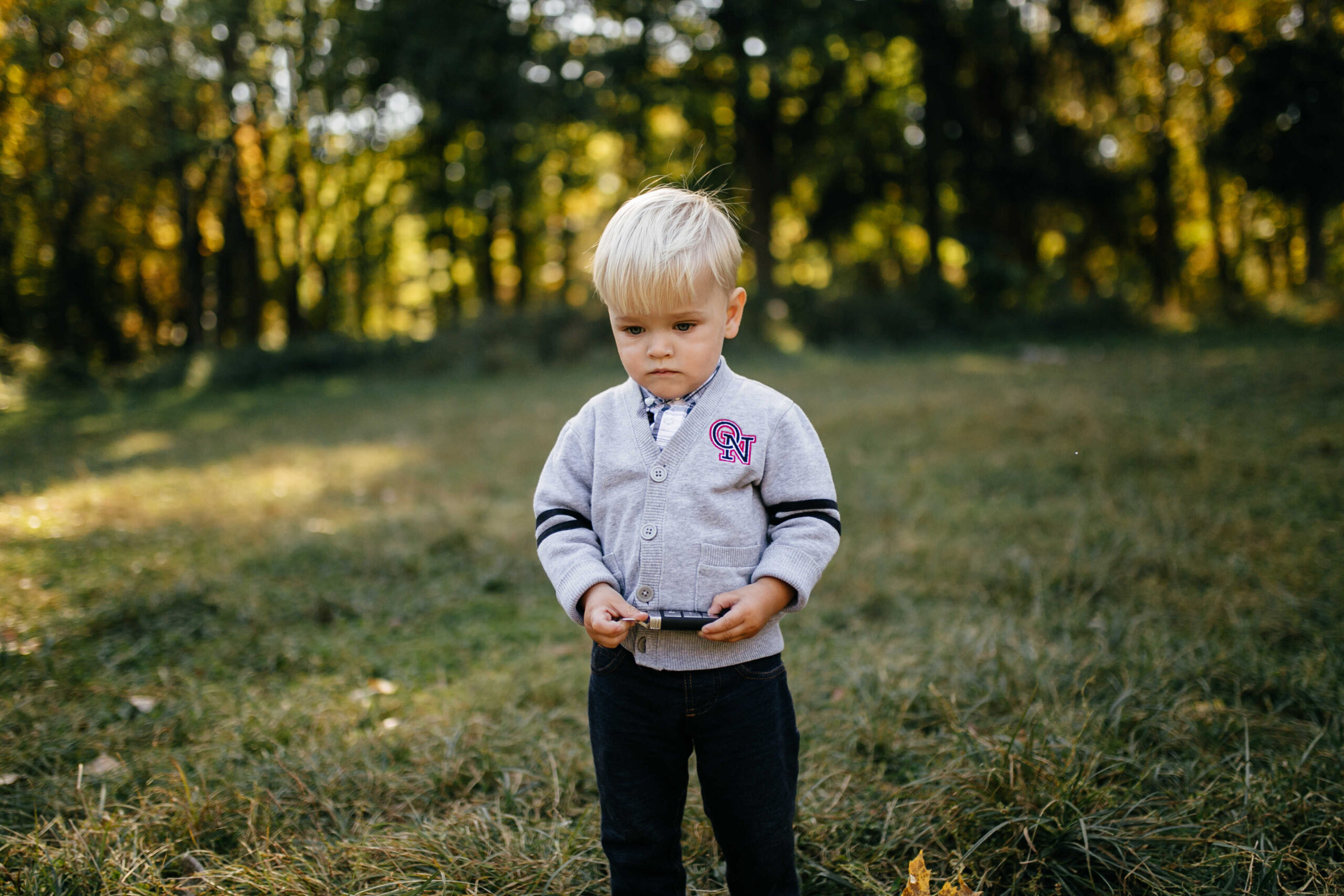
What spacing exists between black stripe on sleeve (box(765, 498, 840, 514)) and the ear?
38cm

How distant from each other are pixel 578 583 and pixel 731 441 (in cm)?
43

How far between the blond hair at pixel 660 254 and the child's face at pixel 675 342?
0.9 inches

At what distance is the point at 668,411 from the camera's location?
5.97 ft

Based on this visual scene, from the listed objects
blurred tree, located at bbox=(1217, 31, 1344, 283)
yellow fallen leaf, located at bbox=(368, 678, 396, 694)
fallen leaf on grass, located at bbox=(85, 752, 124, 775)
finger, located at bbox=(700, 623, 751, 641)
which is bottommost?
yellow fallen leaf, located at bbox=(368, 678, 396, 694)

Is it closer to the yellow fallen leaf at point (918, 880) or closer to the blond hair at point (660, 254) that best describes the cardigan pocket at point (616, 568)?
the blond hair at point (660, 254)

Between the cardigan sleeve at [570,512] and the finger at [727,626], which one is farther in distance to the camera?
the cardigan sleeve at [570,512]

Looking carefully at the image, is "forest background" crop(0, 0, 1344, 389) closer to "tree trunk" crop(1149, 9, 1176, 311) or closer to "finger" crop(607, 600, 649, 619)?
"tree trunk" crop(1149, 9, 1176, 311)

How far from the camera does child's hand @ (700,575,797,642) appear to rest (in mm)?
1614

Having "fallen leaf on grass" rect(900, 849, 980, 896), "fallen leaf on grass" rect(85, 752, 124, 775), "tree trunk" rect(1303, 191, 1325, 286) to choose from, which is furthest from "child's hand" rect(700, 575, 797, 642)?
"tree trunk" rect(1303, 191, 1325, 286)

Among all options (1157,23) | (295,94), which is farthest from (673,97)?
(1157,23)

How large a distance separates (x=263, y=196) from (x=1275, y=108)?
71.6 feet

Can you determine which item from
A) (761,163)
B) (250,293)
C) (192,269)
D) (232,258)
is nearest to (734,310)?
(761,163)

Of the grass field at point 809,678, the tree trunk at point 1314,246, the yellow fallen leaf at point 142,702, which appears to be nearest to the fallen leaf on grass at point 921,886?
the grass field at point 809,678

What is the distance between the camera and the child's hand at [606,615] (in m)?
1.62
